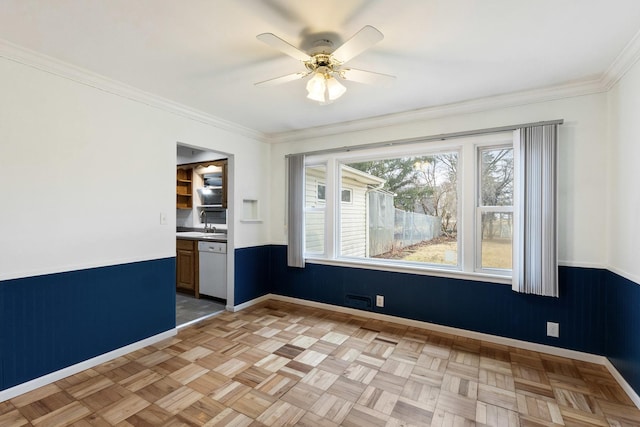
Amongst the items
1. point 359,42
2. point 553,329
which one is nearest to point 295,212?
point 359,42

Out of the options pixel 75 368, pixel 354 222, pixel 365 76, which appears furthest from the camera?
pixel 354 222

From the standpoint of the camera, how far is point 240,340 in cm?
301

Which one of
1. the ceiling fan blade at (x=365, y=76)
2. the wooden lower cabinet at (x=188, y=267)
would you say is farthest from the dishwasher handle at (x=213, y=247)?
the ceiling fan blade at (x=365, y=76)

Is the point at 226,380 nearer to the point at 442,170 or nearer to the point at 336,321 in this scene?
the point at 336,321

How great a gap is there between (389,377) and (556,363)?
1489 mm

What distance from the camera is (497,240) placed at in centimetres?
302

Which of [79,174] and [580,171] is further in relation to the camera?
[580,171]

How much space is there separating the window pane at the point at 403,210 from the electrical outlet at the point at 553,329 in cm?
94

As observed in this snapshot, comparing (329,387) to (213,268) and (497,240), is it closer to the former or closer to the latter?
(497,240)

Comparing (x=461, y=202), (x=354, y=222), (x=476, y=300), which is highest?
(x=461, y=202)

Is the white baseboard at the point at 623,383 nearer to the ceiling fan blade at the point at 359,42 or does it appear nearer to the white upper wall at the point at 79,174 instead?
the ceiling fan blade at the point at 359,42

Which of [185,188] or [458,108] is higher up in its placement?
[458,108]

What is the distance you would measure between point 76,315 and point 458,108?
153 inches

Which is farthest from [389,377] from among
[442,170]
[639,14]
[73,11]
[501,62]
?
[73,11]
